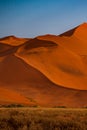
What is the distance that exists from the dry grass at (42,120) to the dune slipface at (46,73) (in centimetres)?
1841

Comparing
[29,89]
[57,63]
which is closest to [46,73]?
[57,63]

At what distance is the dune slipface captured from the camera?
45469mm

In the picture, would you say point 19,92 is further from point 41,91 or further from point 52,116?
point 52,116

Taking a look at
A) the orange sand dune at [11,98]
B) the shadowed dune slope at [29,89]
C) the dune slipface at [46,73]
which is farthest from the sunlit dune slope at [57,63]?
the orange sand dune at [11,98]

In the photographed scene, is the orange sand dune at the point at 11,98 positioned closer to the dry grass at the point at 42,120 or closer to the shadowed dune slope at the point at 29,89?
the shadowed dune slope at the point at 29,89

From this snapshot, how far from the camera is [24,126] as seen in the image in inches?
804

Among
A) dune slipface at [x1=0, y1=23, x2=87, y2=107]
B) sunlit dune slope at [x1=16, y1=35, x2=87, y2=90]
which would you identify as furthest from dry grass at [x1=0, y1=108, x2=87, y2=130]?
sunlit dune slope at [x1=16, y1=35, x2=87, y2=90]

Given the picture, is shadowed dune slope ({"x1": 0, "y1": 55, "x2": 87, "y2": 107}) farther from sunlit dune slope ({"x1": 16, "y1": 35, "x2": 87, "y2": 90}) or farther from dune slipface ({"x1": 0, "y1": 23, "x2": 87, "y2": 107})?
sunlit dune slope ({"x1": 16, "y1": 35, "x2": 87, "y2": 90})

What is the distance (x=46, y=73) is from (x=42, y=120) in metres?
32.6

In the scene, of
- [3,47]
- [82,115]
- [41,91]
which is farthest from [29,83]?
[82,115]

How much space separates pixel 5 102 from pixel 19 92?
25.8 feet

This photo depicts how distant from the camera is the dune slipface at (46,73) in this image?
45.5 m

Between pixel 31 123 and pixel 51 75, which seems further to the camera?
pixel 51 75

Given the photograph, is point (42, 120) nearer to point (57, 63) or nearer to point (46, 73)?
point (46, 73)
